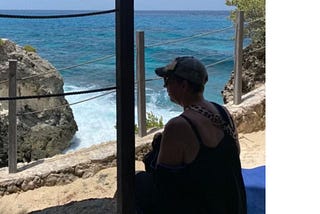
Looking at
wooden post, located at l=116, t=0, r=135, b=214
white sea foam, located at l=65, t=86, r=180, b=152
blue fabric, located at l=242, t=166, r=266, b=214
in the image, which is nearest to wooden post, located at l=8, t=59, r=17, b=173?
blue fabric, located at l=242, t=166, r=266, b=214

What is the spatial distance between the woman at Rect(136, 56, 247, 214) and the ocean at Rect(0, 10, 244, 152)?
5.49m

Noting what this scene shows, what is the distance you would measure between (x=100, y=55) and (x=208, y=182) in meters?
14.4

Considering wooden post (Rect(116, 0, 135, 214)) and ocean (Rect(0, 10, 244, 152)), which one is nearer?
wooden post (Rect(116, 0, 135, 214))

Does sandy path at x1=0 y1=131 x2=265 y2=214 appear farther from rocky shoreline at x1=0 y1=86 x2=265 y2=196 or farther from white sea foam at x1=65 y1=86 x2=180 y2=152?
white sea foam at x1=65 y1=86 x2=180 y2=152

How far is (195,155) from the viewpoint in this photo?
148 cm

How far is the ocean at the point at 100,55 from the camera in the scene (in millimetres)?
8719

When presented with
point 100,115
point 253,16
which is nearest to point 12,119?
point 253,16

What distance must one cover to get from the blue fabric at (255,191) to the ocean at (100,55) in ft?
15.7

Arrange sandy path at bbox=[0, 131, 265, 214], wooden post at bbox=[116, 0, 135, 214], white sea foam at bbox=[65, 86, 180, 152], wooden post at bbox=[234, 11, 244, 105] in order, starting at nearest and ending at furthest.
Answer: wooden post at bbox=[116, 0, 135, 214] → sandy path at bbox=[0, 131, 265, 214] → wooden post at bbox=[234, 11, 244, 105] → white sea foam at bbox=[65, 86, 180, 152]

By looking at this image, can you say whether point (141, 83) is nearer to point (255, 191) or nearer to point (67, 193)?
point (67, 193)

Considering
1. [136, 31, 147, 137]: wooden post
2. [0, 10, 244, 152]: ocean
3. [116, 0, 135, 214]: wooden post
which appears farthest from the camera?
[0, 10, 244, 152]: ocean

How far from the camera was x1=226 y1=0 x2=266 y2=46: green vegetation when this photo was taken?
5.10 metres

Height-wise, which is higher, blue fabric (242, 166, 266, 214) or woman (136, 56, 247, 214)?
woman (136, 56, 247, 214)
